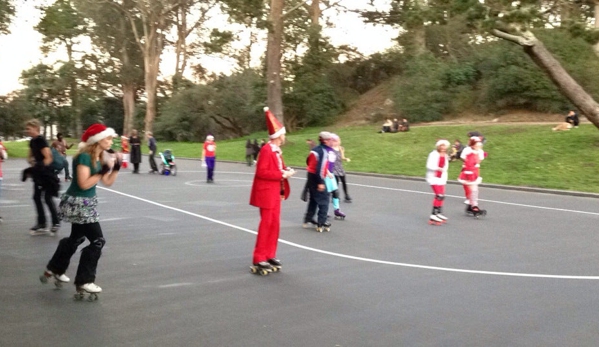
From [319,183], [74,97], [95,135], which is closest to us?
[95,135]

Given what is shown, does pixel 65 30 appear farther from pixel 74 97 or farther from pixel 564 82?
pixel 74 97

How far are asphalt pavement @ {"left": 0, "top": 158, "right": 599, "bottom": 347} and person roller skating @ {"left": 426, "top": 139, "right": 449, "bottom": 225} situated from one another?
35cm

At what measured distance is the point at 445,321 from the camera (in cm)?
575

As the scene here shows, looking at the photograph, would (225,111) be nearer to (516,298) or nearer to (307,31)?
(307,31)

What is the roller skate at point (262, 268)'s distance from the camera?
755cm

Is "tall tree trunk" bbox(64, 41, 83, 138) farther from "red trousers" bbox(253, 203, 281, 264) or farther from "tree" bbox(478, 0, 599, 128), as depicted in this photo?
"red trousers" bbox(253, 203, 281, 264)

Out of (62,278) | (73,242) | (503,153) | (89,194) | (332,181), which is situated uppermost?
(503,153)

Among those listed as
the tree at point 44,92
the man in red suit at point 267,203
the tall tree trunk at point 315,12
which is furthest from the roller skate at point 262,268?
the tree at point 44,92

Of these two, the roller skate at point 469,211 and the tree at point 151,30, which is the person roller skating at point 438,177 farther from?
the tree at point 151,30

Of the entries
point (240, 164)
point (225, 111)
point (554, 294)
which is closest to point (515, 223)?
point (554, 294)

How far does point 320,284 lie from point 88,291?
2468 millimetres

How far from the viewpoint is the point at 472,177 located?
42.8ft

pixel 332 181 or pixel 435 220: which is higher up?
pixel 332 181

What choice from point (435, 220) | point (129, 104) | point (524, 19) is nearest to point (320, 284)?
point (435, 220)
